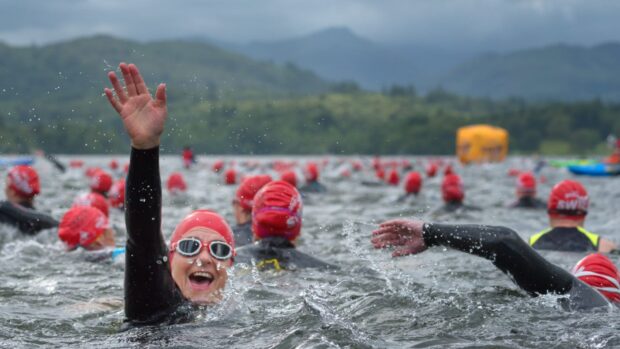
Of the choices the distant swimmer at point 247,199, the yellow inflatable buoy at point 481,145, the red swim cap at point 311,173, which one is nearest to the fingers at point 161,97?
the distant swimmer at point 247,199

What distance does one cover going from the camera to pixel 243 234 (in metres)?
8.45

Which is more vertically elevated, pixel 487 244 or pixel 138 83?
pixel 138 83

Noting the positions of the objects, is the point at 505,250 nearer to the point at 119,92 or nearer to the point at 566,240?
the point at 119,92

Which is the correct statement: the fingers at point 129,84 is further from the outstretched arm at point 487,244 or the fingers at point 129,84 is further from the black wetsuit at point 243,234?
the black wetsuit at point 243,234

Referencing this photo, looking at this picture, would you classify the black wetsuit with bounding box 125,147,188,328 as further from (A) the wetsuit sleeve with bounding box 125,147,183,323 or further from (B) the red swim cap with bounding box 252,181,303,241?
(B) the red swim cap with bounding box 252,181,303,241

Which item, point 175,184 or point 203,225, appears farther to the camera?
point 175,184

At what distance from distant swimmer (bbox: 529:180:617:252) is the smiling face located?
4836 mm

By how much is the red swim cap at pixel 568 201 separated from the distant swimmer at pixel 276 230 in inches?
119

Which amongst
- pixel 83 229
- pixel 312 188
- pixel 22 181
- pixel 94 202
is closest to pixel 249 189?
pixel 83 229

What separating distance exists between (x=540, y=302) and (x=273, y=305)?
1.95 meters

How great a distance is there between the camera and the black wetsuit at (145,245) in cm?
357

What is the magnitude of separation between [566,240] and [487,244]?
4.08 m

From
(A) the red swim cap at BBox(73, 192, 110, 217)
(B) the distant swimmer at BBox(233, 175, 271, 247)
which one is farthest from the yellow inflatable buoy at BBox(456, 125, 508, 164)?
(B) the distant swimmer at BBox(233, 175, 271, 247)

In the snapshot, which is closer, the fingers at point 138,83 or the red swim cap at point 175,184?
the fingers at point 138,83
